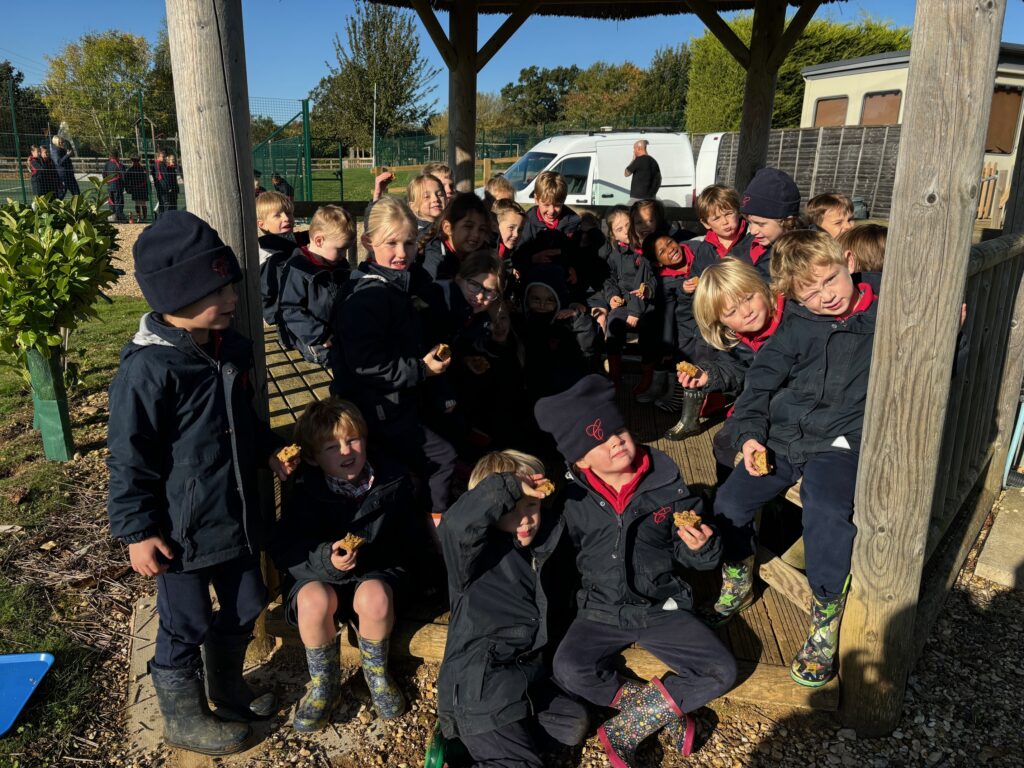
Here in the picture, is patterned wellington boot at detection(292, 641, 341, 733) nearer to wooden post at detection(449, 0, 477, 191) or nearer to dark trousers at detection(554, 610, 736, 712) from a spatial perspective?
dark trousers at detection(554, 610, 736, 712)

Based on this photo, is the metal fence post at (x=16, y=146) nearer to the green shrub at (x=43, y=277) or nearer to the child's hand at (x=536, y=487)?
the green shrub at (x=43, y=277)

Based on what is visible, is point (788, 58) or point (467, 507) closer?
point (467, 507)

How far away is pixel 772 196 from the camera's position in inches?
162

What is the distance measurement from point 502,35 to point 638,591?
5628mm

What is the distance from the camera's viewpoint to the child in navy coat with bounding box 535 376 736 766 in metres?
2.66

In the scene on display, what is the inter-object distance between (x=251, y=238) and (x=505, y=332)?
1.60m

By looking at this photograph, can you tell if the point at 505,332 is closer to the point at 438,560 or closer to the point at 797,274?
the point at 438,560

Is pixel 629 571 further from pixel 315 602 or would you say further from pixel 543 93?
pixel 543 93

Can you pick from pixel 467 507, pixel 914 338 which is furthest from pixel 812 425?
pixel 467 507

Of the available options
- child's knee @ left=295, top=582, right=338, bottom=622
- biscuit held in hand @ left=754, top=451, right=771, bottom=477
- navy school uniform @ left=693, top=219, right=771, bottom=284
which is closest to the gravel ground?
child's knee @ left=295, top=582, right=338, bottom=622

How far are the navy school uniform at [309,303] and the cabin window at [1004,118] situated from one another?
21.6 meters

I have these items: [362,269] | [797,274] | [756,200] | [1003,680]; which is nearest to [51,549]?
[362,269]

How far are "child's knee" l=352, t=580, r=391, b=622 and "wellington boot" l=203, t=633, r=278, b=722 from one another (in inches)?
16.6

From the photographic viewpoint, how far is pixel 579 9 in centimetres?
806
